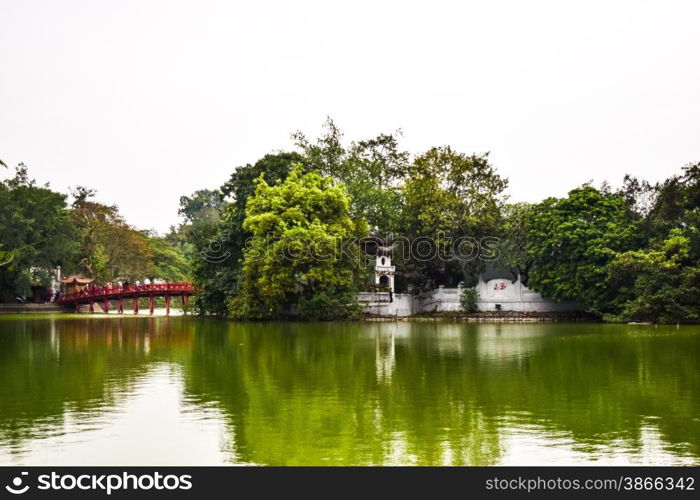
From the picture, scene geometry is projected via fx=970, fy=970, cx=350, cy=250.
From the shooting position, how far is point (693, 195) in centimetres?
4350

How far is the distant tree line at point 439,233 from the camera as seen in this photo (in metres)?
43.5

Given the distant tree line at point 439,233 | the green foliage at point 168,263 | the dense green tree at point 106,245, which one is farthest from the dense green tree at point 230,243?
the green foliage at point 168,263

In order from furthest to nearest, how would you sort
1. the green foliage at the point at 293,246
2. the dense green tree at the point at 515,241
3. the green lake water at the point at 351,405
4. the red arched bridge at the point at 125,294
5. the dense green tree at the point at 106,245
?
the dense green tree at the point at 106,245 < the red arched bridge at the point at 125,294 < the dense green tree at the point at 515,241 < the green foliage at the point at 293,246 < the green lake water at the point at 351,405

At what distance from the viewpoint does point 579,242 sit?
45.9 m

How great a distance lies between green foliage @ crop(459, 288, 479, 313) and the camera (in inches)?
1981

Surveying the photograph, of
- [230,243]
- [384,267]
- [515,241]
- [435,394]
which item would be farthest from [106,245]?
[435,394]

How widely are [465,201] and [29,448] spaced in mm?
41625

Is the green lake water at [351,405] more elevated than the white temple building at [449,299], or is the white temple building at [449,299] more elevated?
the white temple building at [449,299]

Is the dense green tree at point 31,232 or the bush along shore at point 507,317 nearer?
the bush along shore at point 507,317

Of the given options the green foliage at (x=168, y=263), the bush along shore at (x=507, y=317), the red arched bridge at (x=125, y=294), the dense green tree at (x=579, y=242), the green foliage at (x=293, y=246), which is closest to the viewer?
the dense green tree at (x=579, y=242)

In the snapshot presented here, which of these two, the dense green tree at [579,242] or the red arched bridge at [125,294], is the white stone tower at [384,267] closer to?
the dense green tree at [579,242]

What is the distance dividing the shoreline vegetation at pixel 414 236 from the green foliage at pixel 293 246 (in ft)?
0.24
